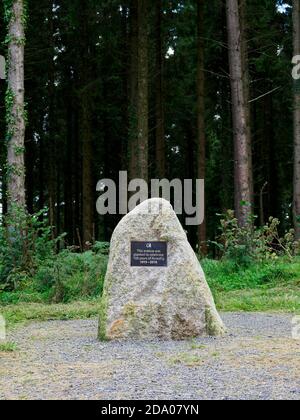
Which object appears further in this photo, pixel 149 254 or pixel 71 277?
pixel 71 277

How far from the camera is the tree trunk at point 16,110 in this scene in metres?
13.5

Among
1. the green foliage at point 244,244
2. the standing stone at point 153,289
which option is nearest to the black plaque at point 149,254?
the standing stone at point 153,289

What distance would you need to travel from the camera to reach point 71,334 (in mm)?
7609

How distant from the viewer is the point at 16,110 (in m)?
13.6

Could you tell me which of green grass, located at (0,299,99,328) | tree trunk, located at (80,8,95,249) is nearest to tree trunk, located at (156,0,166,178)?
tree trunk, located at (80,8,95,249)

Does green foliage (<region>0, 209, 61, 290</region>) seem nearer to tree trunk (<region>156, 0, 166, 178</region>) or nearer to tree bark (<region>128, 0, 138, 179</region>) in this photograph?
tree bark (<region>128, 0, 138, 179</region>)

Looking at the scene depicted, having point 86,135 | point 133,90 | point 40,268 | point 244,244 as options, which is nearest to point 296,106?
point 133,90

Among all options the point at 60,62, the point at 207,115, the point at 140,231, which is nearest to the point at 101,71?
the point at 60,62

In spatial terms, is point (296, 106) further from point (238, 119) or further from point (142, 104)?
point (142, 104)

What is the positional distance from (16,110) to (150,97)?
1545cm

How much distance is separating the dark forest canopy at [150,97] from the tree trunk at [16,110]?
4.81m

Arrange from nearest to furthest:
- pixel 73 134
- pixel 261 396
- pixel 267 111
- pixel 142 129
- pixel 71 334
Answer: pixel 261 396
pixel 71 334
pixel 142 129
pixel 267 111
pixel 73 134
